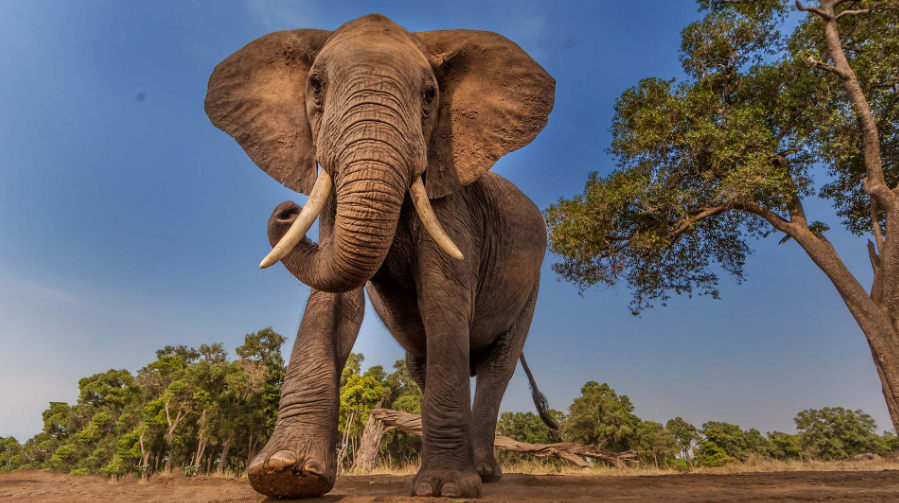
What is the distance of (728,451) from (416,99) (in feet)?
113

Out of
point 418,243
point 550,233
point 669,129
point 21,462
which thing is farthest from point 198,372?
point 21,462

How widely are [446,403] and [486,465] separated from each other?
2054 millimetres

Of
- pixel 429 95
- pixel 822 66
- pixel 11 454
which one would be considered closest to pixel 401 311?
pixel 429 95

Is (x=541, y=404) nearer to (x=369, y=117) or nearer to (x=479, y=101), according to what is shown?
(x=479, y=101)

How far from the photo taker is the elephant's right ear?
12.5 ft

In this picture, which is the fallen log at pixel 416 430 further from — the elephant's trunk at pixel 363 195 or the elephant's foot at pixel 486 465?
the elephant's trunk at pixel 363 195

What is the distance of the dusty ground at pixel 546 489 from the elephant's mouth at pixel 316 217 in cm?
171

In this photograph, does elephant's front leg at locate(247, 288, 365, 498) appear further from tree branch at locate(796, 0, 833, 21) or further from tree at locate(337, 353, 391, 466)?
tree at locate(337, 353, 391, 466)

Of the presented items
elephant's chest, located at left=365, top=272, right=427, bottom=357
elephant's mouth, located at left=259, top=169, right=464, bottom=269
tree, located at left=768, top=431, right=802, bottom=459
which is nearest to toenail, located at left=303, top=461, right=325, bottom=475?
elephant's mouth, located at left=259, top=169, right=464, bottom=269

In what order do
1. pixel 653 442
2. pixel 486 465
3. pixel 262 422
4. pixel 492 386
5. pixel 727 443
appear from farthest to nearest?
pixel 727 443
pixel 262 422
pixel 653 442
pixel 492 386
pixel 486 465

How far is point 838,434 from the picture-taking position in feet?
80.9

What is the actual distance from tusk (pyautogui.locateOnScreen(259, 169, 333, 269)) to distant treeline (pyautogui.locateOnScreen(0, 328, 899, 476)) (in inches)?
674

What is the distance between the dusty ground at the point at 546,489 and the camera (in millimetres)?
3607

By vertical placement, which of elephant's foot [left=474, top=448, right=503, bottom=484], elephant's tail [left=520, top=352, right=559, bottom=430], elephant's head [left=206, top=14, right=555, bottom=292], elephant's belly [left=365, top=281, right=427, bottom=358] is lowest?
elephant's foot [left=474, top=448, right=503, bottom=484]
